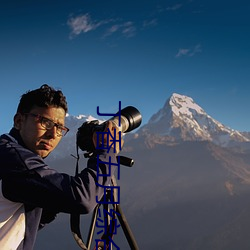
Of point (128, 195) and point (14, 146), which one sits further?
point (128, 195)

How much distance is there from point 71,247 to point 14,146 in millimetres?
128842

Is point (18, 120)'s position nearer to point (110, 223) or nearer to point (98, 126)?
point (98, 126)

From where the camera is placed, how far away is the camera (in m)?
2.18

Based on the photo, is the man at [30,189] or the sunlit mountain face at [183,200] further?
the sunlit mountain face at [183,200]

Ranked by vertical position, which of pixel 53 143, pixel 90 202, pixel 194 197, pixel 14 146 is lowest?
pixel 90 202

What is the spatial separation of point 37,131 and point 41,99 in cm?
22

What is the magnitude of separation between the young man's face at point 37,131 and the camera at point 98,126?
12.5 inches

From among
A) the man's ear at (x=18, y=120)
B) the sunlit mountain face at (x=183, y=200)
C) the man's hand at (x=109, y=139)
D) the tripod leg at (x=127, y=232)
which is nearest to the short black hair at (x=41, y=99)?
the man's ear at (x=18, y=120)

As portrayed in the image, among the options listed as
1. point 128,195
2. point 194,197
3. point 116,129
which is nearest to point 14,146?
point 116,129

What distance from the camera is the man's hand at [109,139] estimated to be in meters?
1.82

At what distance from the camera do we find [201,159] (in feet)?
495

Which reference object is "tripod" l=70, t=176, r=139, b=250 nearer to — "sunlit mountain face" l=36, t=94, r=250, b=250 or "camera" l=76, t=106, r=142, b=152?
"camera" l=76, t=106, r=142, b=152

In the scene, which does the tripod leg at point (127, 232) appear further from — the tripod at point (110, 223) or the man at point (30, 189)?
the man at point (30, 189)

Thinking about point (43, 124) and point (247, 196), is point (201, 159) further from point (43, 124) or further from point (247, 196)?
point (43, 124)
